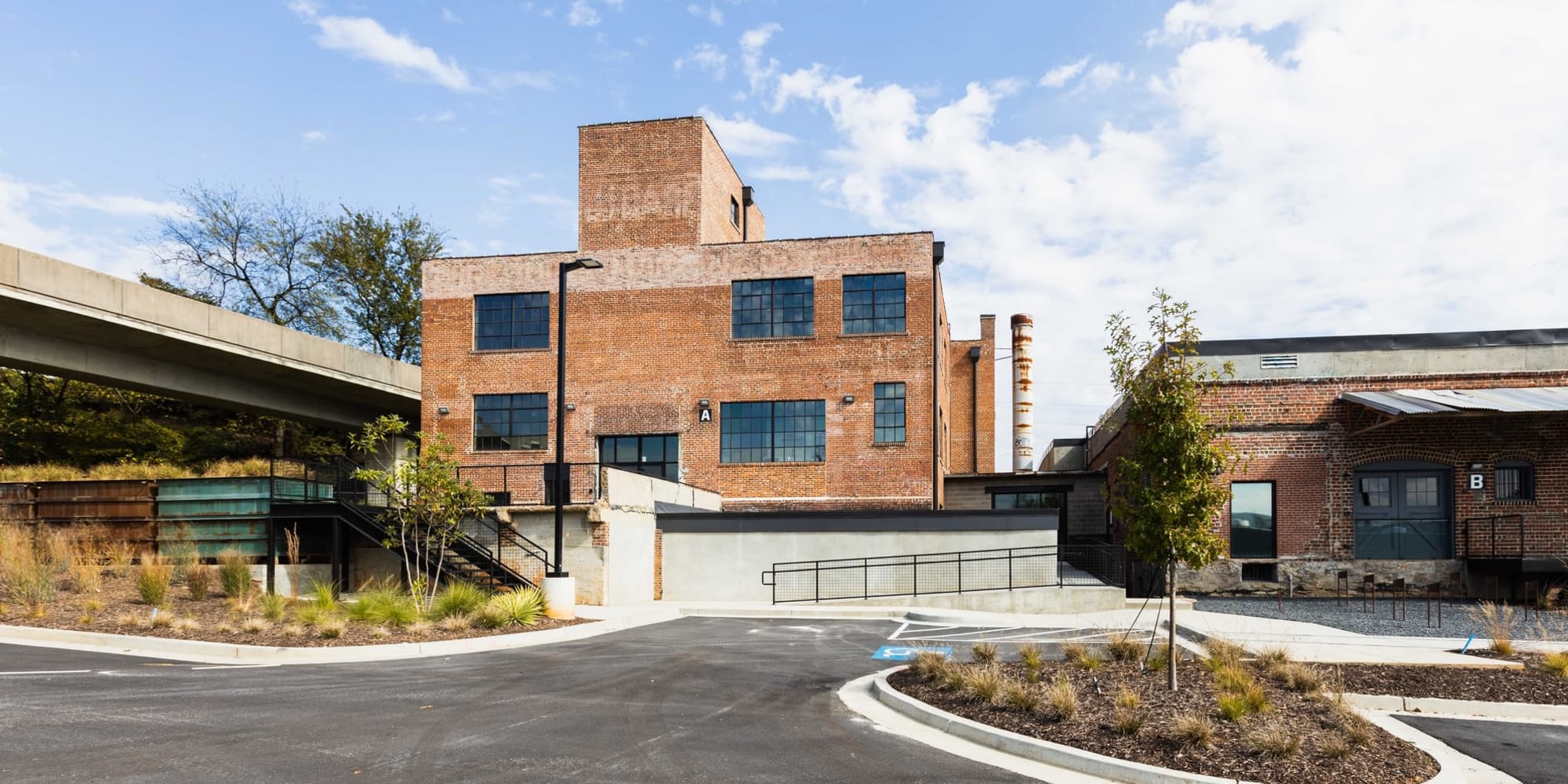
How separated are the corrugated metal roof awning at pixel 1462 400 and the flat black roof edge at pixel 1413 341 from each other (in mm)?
1363

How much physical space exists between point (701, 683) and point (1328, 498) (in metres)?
19.4

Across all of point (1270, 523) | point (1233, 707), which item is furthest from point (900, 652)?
point (1270, 523)

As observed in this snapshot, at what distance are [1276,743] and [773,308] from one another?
86.3ft

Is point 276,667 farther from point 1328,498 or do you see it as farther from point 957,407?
point 957,407

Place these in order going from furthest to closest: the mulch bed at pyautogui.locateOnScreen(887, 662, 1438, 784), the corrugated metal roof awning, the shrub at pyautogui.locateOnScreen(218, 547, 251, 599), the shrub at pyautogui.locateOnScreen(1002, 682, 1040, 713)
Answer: the corrugated metal roof awning
the shrub at pyautogui.locateOnScreen(218, 547, 251, 599)
the shrub at pyautogui.locateOnScreen(1002, 682, 1040, 713)
the mulch bed at pyautogui.locateOnScreen(887, 662, 1438, 784)

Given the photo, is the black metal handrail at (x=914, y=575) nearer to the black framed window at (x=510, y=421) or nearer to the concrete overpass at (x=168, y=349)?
the black framed window at (x=510, y=421)

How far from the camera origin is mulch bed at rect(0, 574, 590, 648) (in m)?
16.4

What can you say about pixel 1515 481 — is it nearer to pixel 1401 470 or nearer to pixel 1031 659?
pixel 1401 470

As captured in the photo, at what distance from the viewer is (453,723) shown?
10.1 meters

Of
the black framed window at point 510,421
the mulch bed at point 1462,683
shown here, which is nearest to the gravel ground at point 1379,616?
the mulch bed at point 1462,683

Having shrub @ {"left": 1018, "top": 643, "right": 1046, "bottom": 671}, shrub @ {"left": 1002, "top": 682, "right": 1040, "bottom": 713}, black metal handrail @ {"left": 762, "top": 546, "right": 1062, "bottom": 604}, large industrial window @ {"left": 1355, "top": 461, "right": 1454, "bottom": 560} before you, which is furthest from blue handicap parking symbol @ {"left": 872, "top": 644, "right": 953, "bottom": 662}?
large industrial window @ {"left": 1355, "top": 461, "right": 1454, "bottom": 560}

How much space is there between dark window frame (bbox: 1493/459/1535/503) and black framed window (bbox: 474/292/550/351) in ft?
89.9

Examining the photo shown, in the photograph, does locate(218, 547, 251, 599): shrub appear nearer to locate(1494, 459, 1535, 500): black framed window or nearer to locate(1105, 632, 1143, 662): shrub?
locate(1105, 632, 1143, 662): shrub

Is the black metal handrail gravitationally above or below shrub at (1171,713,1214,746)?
below
